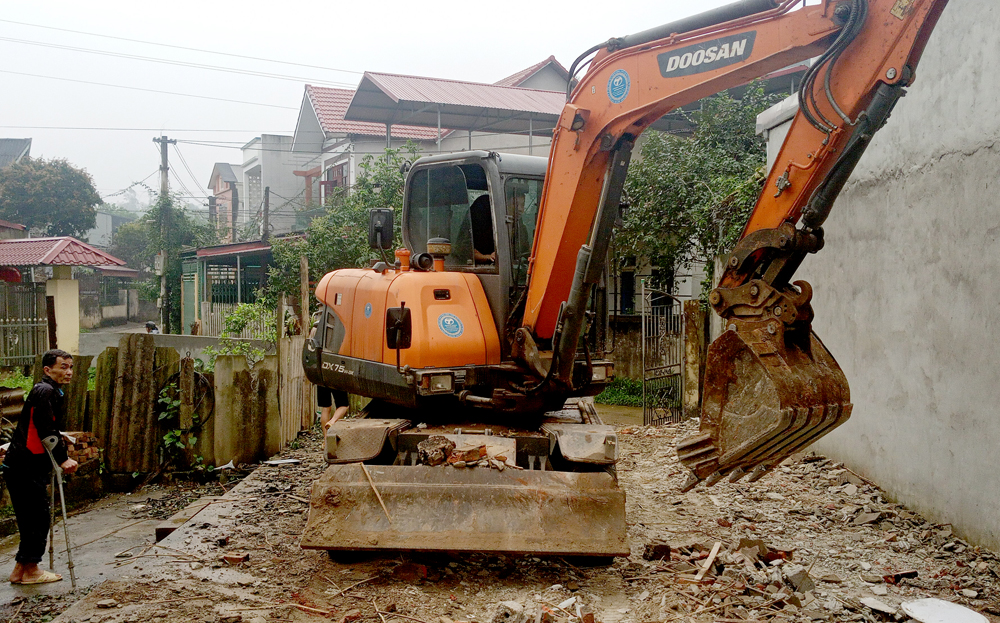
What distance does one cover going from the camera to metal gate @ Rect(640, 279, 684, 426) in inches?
417

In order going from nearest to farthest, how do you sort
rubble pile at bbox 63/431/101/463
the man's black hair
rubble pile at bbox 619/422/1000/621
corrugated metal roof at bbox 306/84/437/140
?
rubble pile at bbox 619/422/1000/621, the man's black hair, rubble pile at bbox 63/431/101/463, corrugated metal roof at bbox 306/84/437/140

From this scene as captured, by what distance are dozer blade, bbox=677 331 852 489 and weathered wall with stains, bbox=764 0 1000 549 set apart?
188cm

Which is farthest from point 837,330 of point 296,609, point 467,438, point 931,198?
point 296,609

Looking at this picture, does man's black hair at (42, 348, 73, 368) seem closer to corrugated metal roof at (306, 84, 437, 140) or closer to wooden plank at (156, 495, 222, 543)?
wooden plank at (156, 495, 222, 543)

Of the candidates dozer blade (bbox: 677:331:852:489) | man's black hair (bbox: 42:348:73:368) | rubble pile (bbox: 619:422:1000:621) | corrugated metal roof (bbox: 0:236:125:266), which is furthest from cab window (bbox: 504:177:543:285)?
corrugated metal roof (bbox: 0:236:125:266)

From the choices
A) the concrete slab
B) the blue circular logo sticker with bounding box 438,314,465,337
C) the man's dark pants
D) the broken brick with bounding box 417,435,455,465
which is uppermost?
the blue circular logo sticker with bounding box 438,314,465,337

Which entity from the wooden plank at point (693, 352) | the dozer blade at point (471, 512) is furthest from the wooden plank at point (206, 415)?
the wooden plank at point (693, 352)

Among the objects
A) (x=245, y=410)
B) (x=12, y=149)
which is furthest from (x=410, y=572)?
(x=12, y=149)

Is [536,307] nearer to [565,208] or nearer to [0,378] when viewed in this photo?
[565,208]

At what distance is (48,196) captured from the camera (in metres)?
28.1

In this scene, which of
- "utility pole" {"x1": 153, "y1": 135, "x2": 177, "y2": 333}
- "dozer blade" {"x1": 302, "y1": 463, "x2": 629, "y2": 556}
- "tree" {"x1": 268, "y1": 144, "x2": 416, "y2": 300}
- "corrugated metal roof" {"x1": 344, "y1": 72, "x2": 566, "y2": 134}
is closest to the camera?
"dozer blade" {"x1": 302, "y1": 463, "x2": 629, "y2": 556}

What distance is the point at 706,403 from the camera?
166 inches

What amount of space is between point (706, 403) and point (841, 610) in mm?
1403

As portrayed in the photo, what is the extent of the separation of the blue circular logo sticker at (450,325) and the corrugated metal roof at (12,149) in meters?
32.8
